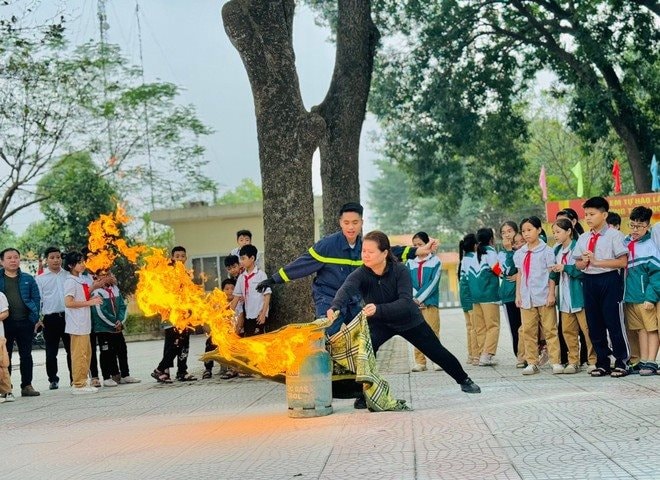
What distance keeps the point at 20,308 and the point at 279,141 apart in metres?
4.18

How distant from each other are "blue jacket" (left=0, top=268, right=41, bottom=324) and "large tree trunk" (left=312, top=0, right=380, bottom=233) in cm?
469

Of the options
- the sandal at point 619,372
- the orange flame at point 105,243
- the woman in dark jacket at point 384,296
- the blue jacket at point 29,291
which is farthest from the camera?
the blue jacket at point 29,291

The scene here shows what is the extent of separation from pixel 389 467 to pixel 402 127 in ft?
66.6

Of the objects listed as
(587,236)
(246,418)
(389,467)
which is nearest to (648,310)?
(587,236)

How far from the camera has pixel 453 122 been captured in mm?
24578

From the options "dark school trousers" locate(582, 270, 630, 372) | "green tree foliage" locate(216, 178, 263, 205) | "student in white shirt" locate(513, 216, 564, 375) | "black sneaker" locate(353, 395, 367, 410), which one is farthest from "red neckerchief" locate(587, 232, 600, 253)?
"green tree foliage" locate(216, 178, 263, 205)

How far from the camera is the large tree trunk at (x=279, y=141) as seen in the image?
13250 mm

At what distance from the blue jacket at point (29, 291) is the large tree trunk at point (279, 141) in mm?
3204

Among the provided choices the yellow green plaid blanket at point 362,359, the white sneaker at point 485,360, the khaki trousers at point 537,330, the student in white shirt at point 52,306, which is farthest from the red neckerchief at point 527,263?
the student in white shirt at point 52,306

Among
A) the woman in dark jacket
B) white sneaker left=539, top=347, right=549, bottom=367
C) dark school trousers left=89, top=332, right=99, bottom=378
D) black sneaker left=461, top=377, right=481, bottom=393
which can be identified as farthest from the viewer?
dark school trousers left=89, top=332, right=99, bottom=378

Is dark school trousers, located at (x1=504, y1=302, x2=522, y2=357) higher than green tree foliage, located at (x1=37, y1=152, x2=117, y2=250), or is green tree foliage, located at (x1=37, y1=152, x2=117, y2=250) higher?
green tree foliage, located at (x1=37, y1=152, x2=117, y2=250)

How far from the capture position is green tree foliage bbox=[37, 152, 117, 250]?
36.6 meters

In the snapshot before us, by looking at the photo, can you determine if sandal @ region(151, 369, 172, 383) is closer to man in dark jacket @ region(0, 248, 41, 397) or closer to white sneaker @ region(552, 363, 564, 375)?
man in dark jacket @ region(0, 248, 41, 397)

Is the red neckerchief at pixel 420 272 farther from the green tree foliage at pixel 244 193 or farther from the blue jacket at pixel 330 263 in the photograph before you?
the green tree foliage at pixel 244 193
